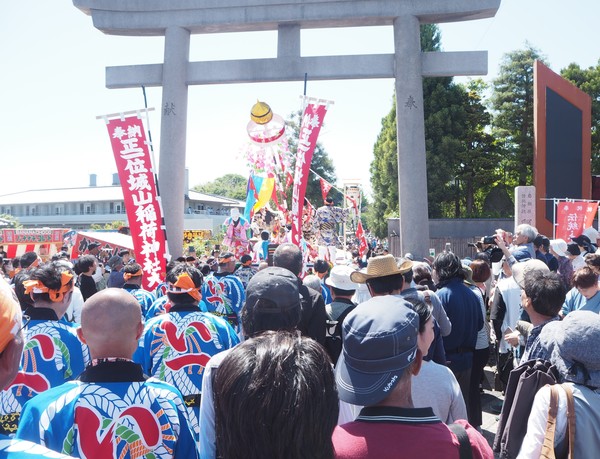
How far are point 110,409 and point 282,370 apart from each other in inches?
40.7

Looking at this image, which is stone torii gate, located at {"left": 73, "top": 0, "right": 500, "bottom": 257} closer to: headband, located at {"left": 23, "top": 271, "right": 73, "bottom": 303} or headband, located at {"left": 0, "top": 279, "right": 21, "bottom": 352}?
headband, located at {"left": 23, "top": 271, "right": 73, "bottom": 303}

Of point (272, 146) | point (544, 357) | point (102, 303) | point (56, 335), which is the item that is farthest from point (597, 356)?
point (272, 146)

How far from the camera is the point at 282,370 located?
1269 mm

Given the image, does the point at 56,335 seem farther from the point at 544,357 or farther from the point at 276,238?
the point at 276,238

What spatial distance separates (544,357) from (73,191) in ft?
171

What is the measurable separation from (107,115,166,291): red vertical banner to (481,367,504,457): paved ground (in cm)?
439

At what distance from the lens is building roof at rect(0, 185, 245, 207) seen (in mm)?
44000

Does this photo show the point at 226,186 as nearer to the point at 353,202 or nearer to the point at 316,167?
the point at 316,167

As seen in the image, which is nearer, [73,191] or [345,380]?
[345,380]

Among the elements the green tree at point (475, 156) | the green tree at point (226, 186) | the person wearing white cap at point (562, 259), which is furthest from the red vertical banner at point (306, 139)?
the green tree at point (226, 186)

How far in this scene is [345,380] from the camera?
1616mm

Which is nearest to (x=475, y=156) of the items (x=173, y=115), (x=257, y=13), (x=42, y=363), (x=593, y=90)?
(x=593, y=90)

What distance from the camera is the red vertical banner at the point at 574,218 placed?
963cm

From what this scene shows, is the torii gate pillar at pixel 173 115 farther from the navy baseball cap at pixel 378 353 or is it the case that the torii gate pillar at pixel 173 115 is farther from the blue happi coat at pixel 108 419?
the navy baseball cap at pixel 378 353
